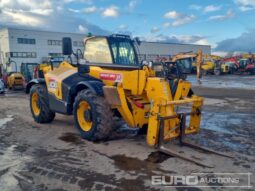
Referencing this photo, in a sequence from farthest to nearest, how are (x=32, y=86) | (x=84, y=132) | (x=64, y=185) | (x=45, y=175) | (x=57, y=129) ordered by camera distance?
1. (x=32, y=86)
2. (x=57, y=129)
3. (x=84, y=132)
4. (x=45, y=175)
5. (x=64, y=185)

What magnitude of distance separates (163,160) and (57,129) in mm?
3554

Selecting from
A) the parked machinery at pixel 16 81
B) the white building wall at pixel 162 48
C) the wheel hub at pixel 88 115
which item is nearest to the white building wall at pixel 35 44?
the white building wall at pixel 162 48

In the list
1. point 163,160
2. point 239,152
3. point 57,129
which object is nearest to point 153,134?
point 163,160

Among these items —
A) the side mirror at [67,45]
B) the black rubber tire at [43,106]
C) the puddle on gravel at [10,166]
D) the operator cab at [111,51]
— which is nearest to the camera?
the puddle on gravel at [10,166]

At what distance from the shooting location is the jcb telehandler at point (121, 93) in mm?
5668

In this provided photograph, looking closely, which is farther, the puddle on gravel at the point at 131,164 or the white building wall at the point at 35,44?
the white building wall at the point at 35,44

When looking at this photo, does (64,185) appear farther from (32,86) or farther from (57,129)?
(32,86)

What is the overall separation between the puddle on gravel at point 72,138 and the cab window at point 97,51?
5.94 feet

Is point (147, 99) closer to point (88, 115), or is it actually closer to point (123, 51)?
point (88, 115)

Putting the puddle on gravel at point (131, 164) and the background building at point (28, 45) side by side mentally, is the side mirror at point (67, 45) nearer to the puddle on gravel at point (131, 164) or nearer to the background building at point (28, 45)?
the puddle on gravel at point (131, 164)

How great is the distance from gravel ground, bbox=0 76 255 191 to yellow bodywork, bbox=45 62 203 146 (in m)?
0.49

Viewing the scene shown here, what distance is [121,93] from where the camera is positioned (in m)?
5.93

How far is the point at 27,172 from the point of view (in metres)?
4.88

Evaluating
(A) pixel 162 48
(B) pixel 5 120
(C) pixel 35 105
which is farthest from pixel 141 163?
(A) pixel 162 48
